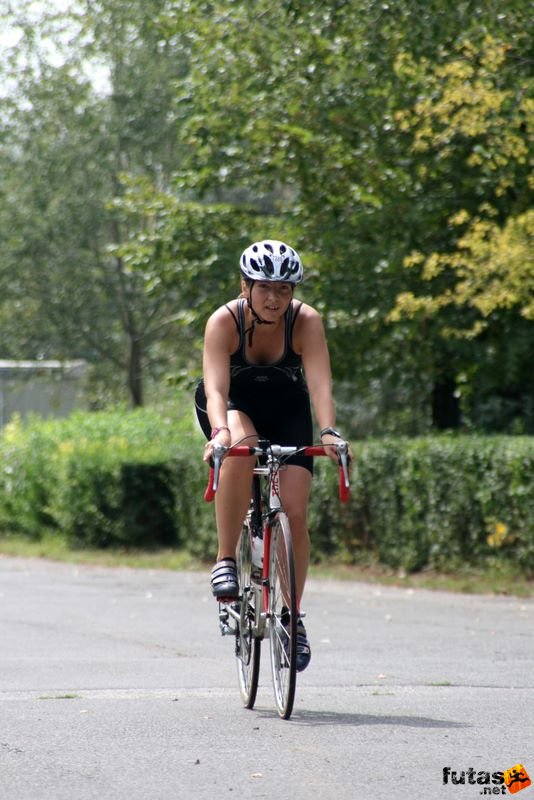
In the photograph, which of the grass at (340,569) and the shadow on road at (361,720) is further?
the grass at (340,569)

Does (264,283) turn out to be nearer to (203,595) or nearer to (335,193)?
(203,595)

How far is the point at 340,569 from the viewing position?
1552 centimetres

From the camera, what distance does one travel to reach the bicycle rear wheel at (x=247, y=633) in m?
6.61

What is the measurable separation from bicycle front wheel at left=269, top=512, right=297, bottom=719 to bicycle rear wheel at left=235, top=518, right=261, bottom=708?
0.13m

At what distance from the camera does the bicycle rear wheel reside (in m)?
6.61

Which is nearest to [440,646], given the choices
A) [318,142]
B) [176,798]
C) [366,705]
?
[366,705]

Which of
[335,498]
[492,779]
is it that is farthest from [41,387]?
[492,779]

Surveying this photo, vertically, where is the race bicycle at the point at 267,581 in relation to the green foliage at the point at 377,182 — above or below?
below

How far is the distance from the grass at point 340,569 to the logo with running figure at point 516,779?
7.89 m

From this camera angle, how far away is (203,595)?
557 inches

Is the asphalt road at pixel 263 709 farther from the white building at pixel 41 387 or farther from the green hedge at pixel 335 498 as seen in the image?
the white building at pixel 41 387

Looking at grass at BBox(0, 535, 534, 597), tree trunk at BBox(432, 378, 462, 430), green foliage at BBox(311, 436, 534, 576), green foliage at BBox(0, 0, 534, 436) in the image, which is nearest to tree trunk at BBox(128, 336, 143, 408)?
green foliage at BBox(0, 0, 534, 436)

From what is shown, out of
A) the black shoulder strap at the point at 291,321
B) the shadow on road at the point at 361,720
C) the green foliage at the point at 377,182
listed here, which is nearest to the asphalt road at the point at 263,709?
the shadow on road at the point at 361,720

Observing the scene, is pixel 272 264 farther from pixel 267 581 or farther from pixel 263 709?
pixel 263 709
